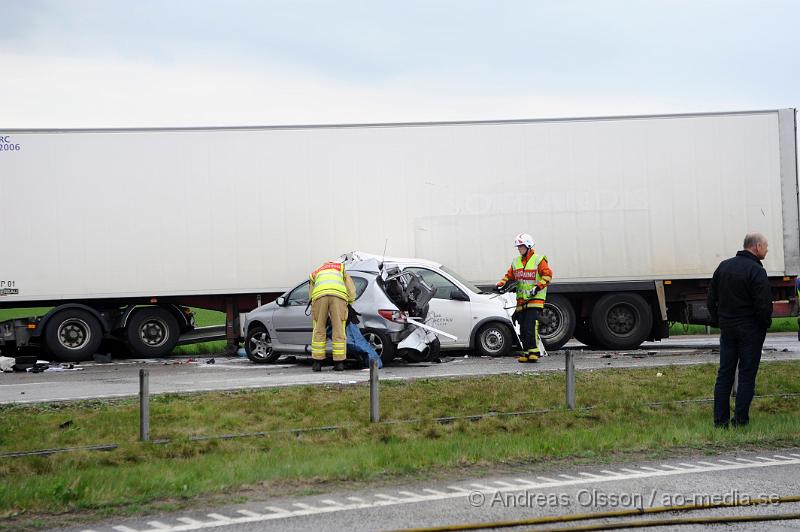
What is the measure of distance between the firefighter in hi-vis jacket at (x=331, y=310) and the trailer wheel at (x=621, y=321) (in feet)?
18.7

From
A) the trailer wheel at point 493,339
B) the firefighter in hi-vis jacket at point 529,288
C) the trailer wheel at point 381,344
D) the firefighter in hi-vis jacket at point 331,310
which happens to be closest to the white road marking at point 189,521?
the firefighter in hi-vis jacket at point 331,310

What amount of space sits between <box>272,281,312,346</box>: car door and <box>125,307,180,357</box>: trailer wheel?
284 centimetres

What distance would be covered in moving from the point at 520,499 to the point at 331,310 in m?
8.67

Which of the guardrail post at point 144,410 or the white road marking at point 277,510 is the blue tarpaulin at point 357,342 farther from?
the white road marking at point 277,510

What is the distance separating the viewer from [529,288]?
16.6 metres

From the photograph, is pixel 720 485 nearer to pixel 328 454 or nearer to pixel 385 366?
pixel 328 454

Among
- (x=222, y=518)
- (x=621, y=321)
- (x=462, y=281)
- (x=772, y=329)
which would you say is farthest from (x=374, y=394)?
(x=772, y=329)

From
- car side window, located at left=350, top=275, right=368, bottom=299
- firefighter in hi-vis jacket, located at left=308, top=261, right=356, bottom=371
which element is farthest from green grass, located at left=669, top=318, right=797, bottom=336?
firefighter in hi-vis jacket, located at left=308, top=261, right=356, bottom=371

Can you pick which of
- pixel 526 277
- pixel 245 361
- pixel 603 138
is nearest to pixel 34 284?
pixel 245 361

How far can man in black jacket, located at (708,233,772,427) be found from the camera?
31.1 ft

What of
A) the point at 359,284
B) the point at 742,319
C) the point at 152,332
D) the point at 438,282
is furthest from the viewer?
the point at 152,332

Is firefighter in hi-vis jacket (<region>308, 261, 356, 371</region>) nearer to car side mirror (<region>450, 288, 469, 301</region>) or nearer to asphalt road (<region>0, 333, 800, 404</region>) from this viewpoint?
asphalt road (<region>0, 333, 800, 404</region>)

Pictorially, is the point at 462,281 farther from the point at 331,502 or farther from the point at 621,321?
the point at 331,502

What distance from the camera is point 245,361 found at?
18578mm
